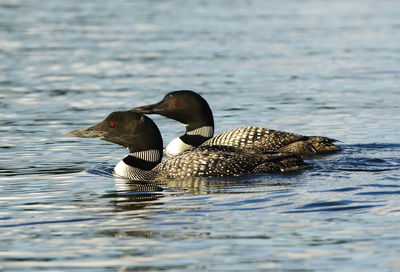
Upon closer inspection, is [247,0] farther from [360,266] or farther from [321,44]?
[360,266]

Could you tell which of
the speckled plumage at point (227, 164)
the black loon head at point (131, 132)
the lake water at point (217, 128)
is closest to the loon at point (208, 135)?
the lake water at point (217, 128)

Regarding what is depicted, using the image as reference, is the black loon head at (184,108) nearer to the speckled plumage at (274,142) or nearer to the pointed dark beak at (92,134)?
the speckled plumage at (274,142)

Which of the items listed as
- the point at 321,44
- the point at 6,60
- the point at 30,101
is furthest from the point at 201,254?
the point at 321,44

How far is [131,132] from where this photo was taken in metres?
9.84

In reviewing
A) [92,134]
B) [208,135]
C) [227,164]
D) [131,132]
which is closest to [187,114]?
[208,135]

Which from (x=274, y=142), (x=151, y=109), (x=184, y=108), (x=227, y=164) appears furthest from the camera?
(x=184, y=108)

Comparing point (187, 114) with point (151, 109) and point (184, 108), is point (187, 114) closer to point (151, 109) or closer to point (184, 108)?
point (184, 108)

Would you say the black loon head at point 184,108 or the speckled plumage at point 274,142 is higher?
the black loon head at point 184,108

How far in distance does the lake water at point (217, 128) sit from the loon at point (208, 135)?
1.28 feet

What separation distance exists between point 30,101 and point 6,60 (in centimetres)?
467

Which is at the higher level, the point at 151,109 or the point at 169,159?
the point at 151,109

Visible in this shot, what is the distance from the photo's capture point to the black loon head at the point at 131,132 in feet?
32.2

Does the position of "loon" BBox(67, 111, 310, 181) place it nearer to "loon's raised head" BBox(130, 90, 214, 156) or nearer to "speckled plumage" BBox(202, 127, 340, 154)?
"speckled plumage" BBox(202, 127, 340, 154)

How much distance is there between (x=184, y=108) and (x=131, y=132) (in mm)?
1693
